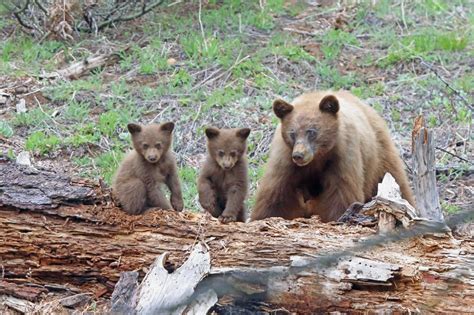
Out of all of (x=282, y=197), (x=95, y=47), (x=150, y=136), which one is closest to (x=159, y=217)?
(x=150, y=136)

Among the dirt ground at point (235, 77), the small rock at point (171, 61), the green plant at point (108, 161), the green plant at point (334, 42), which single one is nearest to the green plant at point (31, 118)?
the dirt ground at point (235, 77)

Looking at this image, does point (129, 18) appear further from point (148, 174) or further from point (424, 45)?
point (148, 174)

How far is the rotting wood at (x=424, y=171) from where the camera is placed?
6.19 m

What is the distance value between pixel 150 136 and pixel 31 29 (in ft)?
21.5

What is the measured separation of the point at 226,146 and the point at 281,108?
0.49m

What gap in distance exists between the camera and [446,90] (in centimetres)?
1073

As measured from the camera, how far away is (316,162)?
6914mm

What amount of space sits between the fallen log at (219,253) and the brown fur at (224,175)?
756 millimetres

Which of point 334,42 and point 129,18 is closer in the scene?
point 334,42

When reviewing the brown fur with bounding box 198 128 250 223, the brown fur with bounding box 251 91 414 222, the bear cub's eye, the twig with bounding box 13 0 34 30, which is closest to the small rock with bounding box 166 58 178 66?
the twig with bounding box 13 0 34 30

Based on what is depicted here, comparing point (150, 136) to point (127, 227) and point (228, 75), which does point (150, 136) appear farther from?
point (228, 75)

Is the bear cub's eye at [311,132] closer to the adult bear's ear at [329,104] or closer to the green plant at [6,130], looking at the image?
the adult bear's ear at [329,104]

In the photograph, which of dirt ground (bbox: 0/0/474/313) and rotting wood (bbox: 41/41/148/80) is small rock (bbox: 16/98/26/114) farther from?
rotting wood (bbox: 41/41/148/80)

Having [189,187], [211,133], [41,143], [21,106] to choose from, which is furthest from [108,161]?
[211,133]
